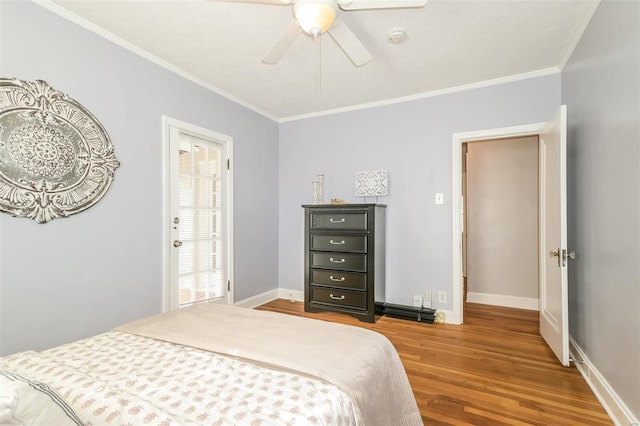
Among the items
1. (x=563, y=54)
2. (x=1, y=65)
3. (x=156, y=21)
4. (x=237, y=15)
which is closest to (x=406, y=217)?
(x=563, y=54)

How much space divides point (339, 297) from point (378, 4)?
273cm

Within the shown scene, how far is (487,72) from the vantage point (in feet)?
9.61

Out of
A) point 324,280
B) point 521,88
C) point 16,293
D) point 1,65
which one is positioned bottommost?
point 324,280

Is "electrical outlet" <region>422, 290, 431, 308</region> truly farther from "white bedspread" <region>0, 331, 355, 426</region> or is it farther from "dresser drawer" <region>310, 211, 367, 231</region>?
"white bedspread" <region>0, 331, 355, 426</region>

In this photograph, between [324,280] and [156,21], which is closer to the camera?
[156,21]

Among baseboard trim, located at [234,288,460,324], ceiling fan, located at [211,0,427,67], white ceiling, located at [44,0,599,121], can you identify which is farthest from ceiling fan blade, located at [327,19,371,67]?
baseboard trim, located at [234,288,460,324]

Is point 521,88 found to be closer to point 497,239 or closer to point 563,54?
point 563,54

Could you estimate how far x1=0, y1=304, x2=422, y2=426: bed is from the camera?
0.81 metres

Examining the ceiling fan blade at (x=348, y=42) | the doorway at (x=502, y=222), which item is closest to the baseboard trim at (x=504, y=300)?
the doorway at (x=502, y=222)

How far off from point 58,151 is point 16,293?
905 millimetres

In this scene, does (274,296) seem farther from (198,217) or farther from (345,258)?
(198,217)

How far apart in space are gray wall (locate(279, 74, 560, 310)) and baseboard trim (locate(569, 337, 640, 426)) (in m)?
1.14

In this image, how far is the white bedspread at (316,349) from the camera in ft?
3.59

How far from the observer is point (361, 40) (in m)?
2.38
